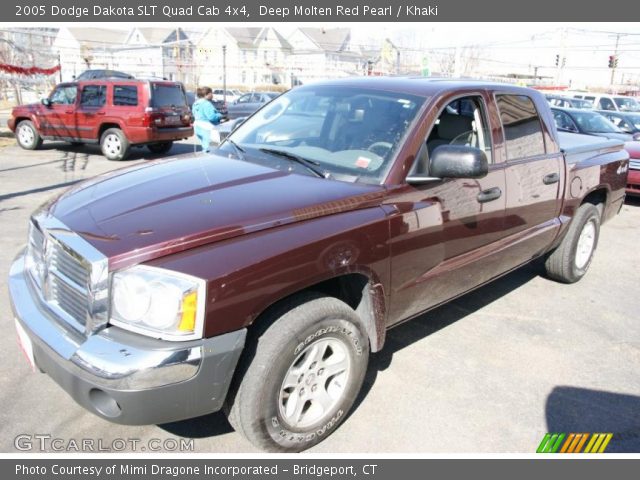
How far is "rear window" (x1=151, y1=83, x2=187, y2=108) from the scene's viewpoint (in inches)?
478

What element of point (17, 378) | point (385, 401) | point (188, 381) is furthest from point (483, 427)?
point (17, 378)

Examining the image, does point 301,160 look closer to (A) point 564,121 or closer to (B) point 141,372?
(B) point 141,372

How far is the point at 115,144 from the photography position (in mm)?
12258

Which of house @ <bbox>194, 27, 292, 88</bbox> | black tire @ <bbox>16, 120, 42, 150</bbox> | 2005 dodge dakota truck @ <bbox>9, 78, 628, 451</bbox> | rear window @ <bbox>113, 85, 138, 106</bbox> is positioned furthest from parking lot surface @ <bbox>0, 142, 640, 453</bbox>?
house @ <bbox>194, 27, 292, 88</bbox>

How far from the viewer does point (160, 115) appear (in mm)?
12156

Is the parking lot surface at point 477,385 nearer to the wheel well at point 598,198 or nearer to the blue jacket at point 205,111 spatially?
the wheel well at point 598,198

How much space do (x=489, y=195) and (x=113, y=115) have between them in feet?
Answer: 35.2

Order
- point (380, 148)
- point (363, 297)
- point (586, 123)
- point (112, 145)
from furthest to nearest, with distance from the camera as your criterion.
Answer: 1. point (112, 145)
2. point (586, 123)
3. point (380, 148)
4. point (363, 297)

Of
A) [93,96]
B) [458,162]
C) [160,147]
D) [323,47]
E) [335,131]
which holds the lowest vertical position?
[160,147]

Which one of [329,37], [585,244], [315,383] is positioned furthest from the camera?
[329,37]

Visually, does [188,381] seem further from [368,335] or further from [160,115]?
[160,115]

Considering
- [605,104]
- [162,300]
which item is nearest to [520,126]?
[162,300]

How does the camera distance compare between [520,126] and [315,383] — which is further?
[520,126]

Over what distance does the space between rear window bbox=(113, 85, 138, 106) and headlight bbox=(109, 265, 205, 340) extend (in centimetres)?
1094
